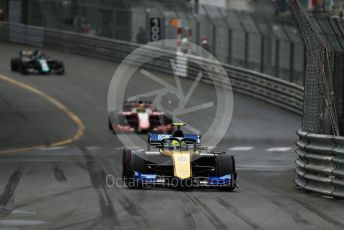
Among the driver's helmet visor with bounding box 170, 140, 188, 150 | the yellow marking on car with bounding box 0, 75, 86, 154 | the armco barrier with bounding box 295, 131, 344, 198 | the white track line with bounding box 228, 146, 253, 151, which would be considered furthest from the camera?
the white track line with bounding box 228, 146, 253, 151

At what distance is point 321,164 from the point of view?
15.4 meters

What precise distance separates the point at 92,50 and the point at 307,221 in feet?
125

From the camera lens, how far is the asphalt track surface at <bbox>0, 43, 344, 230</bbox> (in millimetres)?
11695

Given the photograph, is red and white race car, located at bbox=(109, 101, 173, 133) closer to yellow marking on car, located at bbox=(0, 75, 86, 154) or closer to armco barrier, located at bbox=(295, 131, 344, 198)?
yellow marking on car, located at bbox=(0, 75, 86, 154)

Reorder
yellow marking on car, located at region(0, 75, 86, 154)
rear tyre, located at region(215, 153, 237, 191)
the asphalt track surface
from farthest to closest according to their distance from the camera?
yellow marking on car, located at region(0, 75, 86, 154) → rear tyre, located at region(215, 153, 237, 191) → the asphalt track surface

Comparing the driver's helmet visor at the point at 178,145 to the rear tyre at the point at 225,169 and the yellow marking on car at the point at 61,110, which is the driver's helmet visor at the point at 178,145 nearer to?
the rear tyre at the point at 225,169

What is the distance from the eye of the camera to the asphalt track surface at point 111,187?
11.7 m

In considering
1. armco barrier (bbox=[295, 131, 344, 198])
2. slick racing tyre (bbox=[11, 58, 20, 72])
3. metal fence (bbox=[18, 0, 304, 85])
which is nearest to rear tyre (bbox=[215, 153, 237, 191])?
armco barrier (bbox=[295, 131, 344, 198])

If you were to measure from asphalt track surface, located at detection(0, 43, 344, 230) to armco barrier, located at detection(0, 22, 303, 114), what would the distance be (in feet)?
1.99

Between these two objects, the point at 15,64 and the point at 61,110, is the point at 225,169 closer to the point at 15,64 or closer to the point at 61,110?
the point at 61,110

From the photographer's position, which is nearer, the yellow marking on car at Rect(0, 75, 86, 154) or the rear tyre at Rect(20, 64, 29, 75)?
the yellow marking on car at Rect(0, 75, 86, 154)

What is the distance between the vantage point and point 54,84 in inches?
1614

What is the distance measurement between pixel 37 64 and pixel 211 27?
8.30 m

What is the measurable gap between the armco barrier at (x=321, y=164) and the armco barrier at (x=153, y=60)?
19.3 metres
